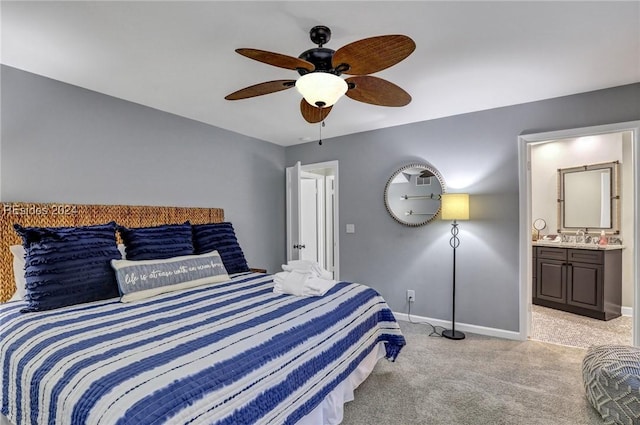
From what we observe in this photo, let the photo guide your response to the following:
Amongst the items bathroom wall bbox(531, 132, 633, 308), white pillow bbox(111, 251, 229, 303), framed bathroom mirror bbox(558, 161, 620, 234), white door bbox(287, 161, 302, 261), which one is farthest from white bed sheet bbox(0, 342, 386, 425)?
framed bathroom mirror bbox(558, 161, 620, 234)

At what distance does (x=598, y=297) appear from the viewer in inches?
154

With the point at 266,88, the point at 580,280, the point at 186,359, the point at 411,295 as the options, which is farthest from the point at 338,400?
the point at 580,280

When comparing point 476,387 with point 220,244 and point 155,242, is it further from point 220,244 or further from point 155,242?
point 155,242

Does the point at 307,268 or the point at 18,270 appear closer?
the point at 18,270

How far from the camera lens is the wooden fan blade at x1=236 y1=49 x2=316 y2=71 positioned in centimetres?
159

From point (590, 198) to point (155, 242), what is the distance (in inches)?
214

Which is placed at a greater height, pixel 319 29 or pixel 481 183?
pixel 319 29

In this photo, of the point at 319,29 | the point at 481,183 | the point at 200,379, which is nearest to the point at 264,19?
the point at 319,29

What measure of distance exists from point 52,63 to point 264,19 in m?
1.70

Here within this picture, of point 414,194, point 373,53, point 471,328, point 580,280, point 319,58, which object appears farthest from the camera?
point 580,280

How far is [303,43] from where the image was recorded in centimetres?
208

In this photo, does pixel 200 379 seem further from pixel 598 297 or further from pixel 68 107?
pixel 598 297

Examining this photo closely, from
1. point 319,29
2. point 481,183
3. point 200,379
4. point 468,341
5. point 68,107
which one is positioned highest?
point 319,29

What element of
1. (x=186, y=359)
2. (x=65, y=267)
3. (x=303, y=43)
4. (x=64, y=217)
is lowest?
(x=186, y=359)
